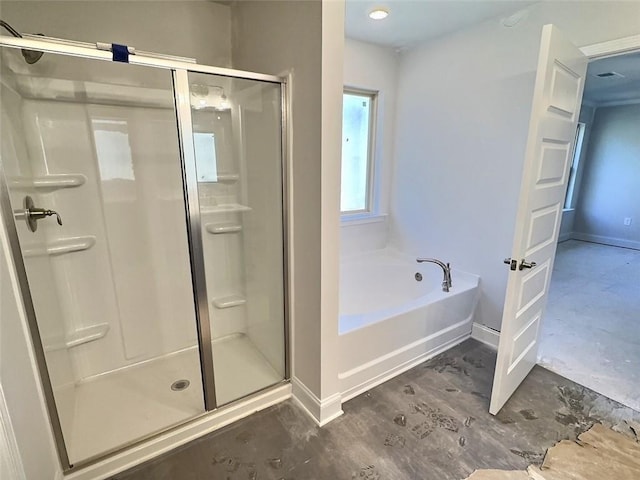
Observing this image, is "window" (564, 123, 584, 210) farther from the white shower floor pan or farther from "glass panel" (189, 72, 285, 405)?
the white shower floor pan

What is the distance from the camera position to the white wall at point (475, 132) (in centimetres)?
206

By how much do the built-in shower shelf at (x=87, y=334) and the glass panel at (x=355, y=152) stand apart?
7.12 ft

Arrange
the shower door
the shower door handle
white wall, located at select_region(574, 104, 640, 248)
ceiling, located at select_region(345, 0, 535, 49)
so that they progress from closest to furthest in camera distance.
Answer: the shower door handle
the shower door
ceiling, located at select_region(345, 0, 535, 49)
white wall, located at select_region(574, 104, 640, 248)

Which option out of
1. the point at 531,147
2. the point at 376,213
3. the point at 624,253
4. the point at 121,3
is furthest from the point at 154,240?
the point at 624,253

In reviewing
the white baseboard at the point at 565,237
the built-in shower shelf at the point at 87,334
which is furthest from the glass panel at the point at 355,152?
the white baseboard at the point at 565,237

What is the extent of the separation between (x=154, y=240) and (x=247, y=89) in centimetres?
113

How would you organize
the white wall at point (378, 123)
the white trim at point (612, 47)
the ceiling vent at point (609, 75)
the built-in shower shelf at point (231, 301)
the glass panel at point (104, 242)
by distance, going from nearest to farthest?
the glass panel at point (104, 242), the white trim at point (612, 47), the built-in shower shelf at point (231, 301), the white wall at point (378, 123), the ceiling vent at point (609, 75)

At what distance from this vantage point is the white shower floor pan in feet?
5.26

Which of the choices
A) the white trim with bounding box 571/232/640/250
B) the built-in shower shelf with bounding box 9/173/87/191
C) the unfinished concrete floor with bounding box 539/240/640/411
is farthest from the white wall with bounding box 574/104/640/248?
the built-in shower shelf with bounding box 9/173/87/191

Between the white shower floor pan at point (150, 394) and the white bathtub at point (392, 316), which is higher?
the white bathtub at point (392, 316)

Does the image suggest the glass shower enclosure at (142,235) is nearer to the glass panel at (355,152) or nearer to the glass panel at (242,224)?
the glass panel at (242,224)

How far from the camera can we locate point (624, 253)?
507cm

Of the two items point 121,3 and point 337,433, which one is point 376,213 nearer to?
point 337,433

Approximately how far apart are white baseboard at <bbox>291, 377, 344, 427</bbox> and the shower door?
0.19 metres
